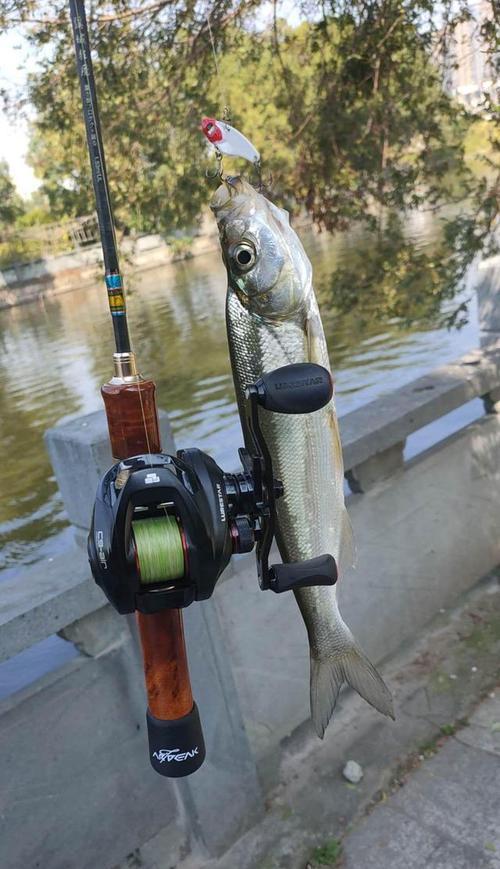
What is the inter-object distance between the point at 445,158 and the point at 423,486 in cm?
271

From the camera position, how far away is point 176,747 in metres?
1.68

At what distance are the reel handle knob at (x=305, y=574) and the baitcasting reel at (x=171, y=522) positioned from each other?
4.6 inches

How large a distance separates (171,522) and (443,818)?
2131 mm

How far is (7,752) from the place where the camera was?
2.46 metres

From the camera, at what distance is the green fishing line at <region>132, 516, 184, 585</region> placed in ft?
4.98

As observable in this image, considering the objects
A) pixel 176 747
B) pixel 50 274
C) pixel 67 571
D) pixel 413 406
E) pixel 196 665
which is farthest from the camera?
pixel 50 274

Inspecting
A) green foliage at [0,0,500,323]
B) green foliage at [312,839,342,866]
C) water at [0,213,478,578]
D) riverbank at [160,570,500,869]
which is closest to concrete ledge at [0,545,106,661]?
riverbank at [160,570,500,869]

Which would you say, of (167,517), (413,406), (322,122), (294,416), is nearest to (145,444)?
(167,517)

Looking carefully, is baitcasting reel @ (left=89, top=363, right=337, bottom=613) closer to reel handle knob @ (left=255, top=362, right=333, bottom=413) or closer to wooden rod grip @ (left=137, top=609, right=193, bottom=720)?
reel handle knob @ (left=255, top=362, right=333, bottom=413)

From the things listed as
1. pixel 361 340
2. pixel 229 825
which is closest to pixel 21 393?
pixel 361 340

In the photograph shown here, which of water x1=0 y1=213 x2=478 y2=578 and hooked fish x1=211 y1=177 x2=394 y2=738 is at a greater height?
hooked fish x1=211 y1=177 x2=394 y2=738

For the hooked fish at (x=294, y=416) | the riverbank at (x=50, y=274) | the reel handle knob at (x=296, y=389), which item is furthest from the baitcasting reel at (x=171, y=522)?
the riverbank at (x=50, y=274)

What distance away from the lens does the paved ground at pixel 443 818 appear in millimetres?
2783

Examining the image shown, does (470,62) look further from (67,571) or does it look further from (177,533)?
(177,533)
